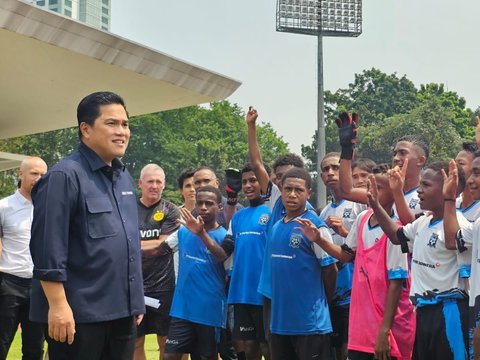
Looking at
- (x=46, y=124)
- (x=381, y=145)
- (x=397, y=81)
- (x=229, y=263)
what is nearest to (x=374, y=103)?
(x=397, y=81)

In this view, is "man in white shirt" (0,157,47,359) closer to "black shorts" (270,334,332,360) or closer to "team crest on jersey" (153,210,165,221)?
"team crest on jersey" (153,210,165,221)

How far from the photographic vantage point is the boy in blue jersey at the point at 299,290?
232 inches

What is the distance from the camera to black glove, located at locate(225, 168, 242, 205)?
7448mm

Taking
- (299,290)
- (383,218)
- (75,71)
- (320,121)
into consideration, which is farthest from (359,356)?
(320,121)

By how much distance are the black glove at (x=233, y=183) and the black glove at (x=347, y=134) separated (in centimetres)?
157

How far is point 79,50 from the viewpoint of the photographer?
12.9 meters

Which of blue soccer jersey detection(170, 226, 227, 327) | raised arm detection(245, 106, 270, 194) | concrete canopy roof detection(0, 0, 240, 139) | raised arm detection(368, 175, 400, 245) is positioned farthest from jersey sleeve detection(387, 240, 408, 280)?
concrete canopy roof detection(0, 0, 240, 139)

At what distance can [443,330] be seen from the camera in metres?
5.05

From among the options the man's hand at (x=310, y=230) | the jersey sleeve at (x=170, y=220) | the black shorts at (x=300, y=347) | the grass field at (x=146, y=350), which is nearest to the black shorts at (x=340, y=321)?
the black shorts at (x=300, y=347)

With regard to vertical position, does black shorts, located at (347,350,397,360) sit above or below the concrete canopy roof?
below

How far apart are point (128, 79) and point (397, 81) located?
61982 millimetres

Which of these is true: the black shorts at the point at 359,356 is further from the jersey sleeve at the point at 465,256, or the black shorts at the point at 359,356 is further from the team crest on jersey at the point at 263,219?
the team crest on jersey at the point at 263,219

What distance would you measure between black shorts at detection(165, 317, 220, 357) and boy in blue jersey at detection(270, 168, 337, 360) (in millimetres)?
900

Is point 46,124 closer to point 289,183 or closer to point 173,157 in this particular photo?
point 289,183
